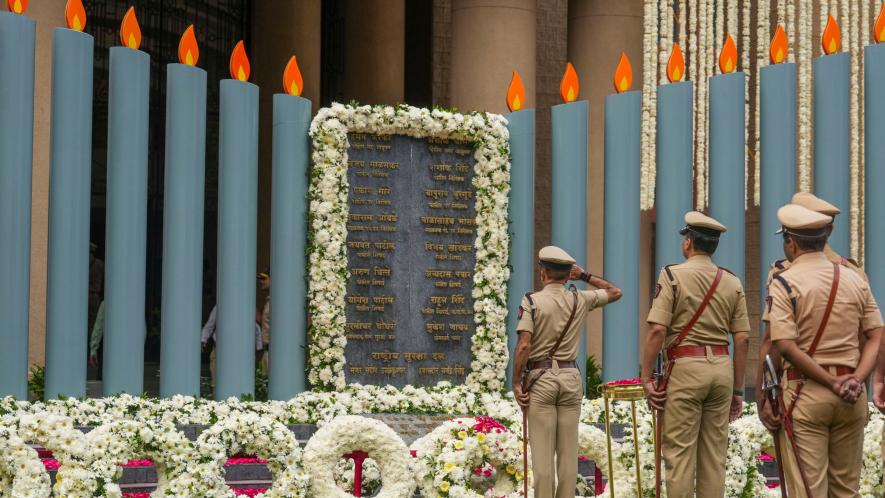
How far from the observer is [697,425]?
367 inches

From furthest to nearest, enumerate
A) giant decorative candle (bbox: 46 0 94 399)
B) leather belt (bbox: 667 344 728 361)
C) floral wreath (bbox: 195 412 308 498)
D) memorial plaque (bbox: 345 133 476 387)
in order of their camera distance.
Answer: memorial plaque (bbox: 345 133 476 387) → giant decorative candle (bbox: 46 0 94 399) → floral wreath (bbox: 195 412 308 498) → leather belt (bbox: 667 344 728 361)

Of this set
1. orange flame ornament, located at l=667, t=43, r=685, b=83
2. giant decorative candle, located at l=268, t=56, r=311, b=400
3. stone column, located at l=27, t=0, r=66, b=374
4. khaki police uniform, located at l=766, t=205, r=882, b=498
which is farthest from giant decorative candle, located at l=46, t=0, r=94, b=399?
khaki police uniform, located at l=766, t=205, r=882, b=498

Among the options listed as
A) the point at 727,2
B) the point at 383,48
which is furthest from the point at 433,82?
the point at 727,2

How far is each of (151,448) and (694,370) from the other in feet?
13.4

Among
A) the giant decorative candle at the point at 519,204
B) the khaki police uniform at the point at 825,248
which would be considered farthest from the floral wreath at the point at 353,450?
the giant decorative candle at the point at 519,204

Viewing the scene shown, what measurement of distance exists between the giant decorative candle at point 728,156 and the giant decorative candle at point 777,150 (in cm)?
26

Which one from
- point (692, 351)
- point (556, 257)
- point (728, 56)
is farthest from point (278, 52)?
point (692, 351)

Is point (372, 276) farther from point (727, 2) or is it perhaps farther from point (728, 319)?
point (727, 2)

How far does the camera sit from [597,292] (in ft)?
33.7

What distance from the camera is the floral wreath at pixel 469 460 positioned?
1049 centimetres

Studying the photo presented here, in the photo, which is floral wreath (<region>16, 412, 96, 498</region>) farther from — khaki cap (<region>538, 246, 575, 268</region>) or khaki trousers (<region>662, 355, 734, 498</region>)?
khaki trousers (<region>662, 355, 734, 498</region>)

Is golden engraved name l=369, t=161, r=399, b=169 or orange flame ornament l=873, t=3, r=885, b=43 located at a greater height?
orange flame ornament l=873, t=3, r=885, b=43

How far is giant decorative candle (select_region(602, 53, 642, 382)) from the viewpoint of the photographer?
1452 cm

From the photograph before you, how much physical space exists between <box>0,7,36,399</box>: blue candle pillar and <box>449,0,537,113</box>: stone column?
6971 mm
